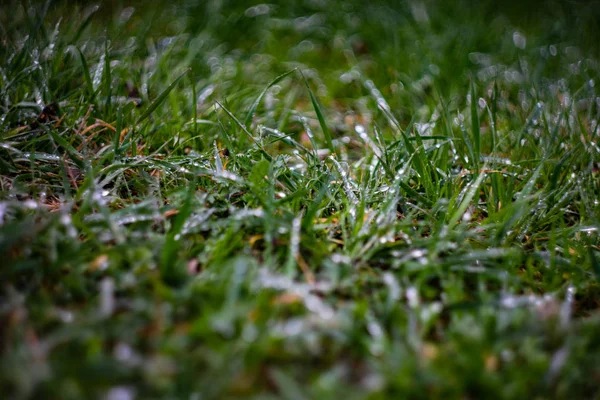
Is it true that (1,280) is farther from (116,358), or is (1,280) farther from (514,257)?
(514,257)

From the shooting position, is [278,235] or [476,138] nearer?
→ [278,235]

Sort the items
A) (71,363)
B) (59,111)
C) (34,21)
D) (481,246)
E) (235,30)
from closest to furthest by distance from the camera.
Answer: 1. (71,363)
2. (481,246)
3. (59,111)
4. (34,21)
5. (235,30)

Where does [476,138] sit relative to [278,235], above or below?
above

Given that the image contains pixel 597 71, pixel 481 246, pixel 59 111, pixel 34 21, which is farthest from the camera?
pixel 597 71

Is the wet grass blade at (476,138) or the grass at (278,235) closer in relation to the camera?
the grass at (278,235)

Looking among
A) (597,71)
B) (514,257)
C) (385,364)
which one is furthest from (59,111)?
(597,71)

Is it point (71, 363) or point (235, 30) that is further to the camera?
point (235, 30)

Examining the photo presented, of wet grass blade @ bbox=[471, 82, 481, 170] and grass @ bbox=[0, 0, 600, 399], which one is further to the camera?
wet grass blade @ bbox=[471, 82, 481, 170]

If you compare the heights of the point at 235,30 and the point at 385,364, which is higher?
the point at 235,30
